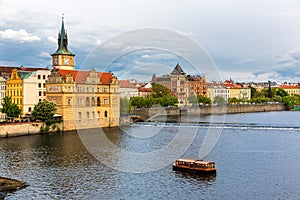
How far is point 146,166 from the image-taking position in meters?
35.0

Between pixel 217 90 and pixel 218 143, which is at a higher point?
Result: pixel 217 90

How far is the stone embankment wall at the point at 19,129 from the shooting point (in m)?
50.1

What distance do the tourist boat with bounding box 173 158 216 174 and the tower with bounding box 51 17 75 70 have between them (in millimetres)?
39348

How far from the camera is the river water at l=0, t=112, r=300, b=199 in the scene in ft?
90.0

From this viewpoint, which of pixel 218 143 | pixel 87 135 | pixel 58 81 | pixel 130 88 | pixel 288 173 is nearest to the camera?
pixel 288 173

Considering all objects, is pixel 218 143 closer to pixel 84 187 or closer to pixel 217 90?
pixel 84 187

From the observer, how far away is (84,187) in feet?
93.1

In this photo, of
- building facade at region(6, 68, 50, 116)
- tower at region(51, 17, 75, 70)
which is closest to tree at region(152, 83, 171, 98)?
tower at region(51, 17, 75, 70)

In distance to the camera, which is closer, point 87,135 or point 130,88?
point 87,135

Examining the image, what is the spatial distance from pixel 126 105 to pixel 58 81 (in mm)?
18487

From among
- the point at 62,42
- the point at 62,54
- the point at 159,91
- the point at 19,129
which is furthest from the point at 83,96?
the point at 159,91

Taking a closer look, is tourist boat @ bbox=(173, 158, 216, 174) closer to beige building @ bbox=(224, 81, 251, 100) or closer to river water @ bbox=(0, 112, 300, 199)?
river water @ bbox=(0, 112, 300, 199)

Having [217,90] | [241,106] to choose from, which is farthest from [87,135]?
[217,90]

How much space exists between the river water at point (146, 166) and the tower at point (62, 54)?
1687 cm
